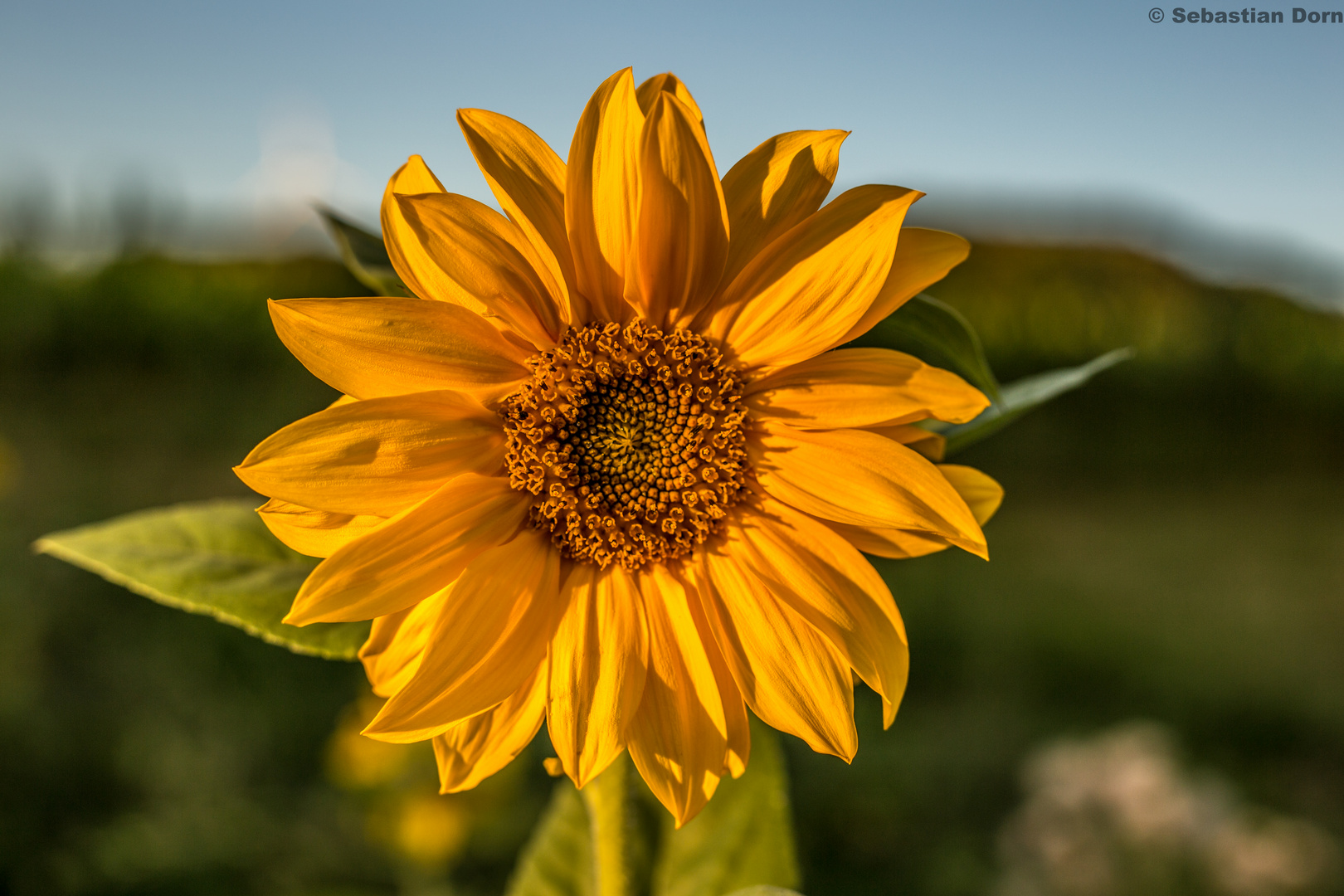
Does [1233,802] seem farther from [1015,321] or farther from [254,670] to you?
[254,670]

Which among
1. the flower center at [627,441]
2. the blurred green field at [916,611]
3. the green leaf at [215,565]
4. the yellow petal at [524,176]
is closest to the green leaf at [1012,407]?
the flower center at [627,441]

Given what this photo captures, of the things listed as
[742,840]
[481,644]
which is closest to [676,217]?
[481,644]

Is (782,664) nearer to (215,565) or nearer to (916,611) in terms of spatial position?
(215,565)

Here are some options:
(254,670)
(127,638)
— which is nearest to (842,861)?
(254,670)

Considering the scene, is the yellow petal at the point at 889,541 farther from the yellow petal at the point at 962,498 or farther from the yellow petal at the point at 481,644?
the yellow petal at the point at 481,644

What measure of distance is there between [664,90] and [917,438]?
24cm

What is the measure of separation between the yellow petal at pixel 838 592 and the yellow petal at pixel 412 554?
0.53 ft

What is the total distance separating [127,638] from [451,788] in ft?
7.09

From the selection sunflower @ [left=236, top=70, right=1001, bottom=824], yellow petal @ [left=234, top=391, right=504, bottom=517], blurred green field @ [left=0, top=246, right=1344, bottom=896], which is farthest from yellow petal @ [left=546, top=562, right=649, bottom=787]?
blurred green field @ [left=0, top=246, right=1344, bottom=896]

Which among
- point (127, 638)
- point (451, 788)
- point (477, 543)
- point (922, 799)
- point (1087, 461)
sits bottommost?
point (922, 799)

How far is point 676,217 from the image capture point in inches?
18.1

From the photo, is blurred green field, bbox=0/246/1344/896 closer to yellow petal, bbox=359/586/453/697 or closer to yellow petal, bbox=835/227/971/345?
yellow petal, bbox=359/586/453/697

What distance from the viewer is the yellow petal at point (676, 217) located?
43cm

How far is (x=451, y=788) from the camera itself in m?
0.45
